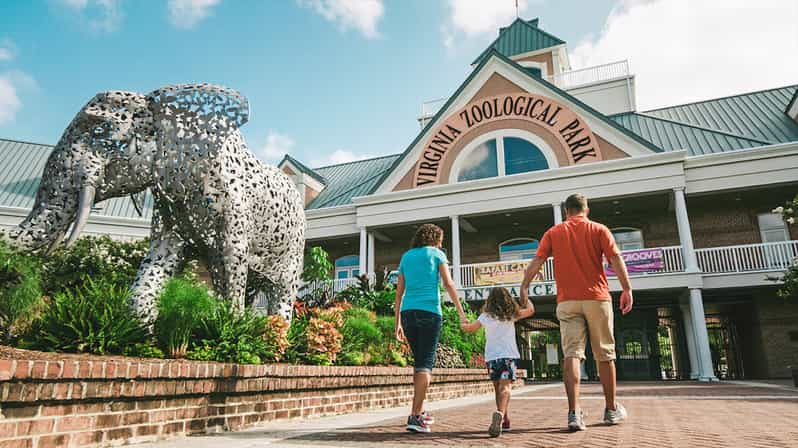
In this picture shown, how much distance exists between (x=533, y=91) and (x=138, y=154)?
16368mm

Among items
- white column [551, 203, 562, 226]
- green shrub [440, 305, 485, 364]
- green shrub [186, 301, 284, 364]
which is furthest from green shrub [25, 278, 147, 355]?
white column [551, 203, 562, 226]

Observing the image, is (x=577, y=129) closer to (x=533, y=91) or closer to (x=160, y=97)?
(x=533, y=91)

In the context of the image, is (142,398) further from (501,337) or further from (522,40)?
(522,40)

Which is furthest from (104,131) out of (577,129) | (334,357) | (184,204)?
(577,129)

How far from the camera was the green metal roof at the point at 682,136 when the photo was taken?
16375mm

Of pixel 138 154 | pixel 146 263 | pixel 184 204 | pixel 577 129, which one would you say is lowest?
pixel 146 263

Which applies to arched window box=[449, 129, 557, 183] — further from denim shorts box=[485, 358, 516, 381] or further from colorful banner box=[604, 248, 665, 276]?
denim shorts box=[485, 358, 516, 381]

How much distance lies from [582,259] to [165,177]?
11.3 feet

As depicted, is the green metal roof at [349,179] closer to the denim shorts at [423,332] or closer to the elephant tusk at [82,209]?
the elephant tusk at [82,209]

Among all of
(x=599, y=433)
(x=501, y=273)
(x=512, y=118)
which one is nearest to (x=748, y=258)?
(x=501, y=273)

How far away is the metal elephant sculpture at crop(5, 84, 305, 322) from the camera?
4094mm

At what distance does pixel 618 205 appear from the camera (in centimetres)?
1733

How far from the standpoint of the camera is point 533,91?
60.4 feet

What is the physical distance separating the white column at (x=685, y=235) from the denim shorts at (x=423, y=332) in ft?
44.5
